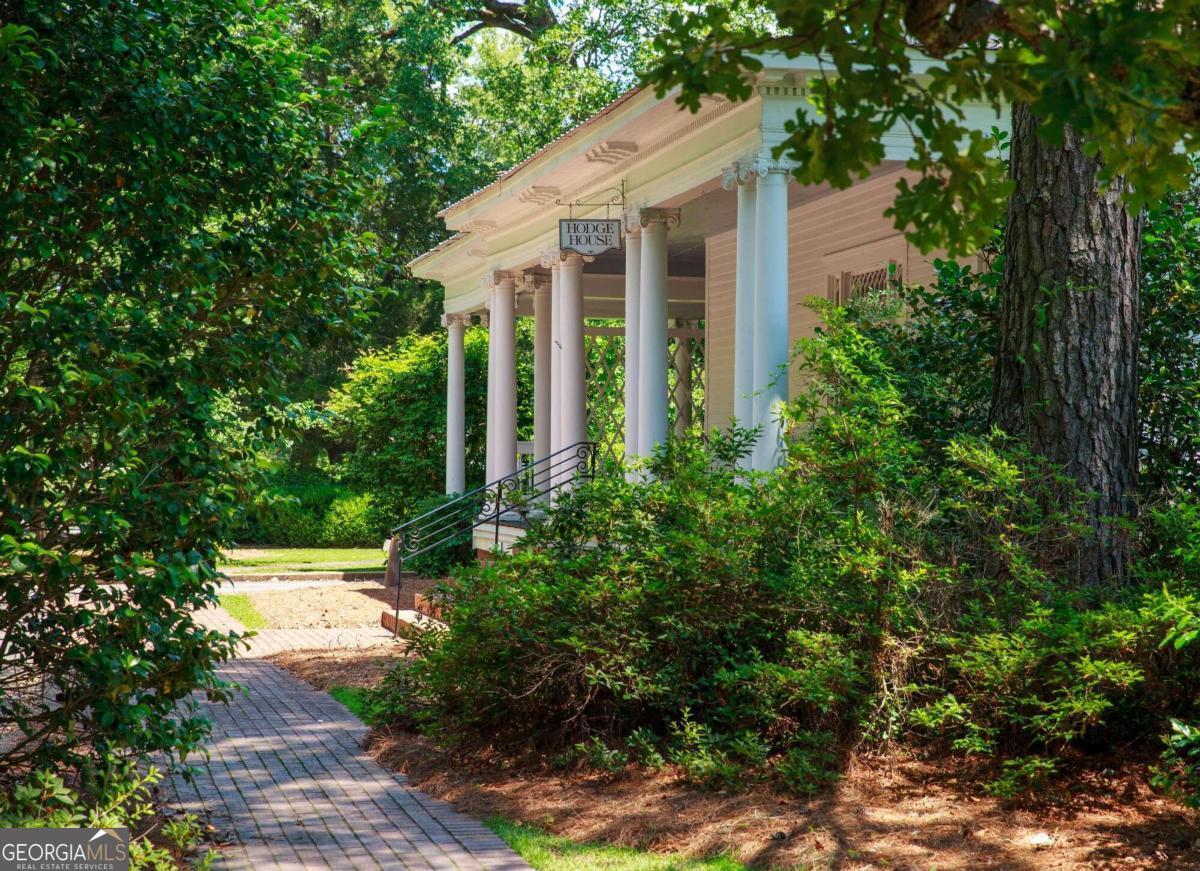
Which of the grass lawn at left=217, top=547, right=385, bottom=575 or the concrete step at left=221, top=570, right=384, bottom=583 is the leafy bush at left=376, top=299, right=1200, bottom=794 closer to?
the concrete step at left=221, top=570, right=384, bottom=583

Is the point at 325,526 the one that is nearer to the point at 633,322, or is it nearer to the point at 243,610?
the point at 243,610

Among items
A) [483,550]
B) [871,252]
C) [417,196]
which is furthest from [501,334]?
[417,196]

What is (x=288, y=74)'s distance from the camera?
20.7 ft

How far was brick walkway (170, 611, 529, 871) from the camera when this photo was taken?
5.89m

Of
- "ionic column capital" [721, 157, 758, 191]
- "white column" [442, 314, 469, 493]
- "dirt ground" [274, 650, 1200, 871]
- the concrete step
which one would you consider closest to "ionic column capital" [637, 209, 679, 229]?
"ionic column capital" [721, 157, 758, 191]

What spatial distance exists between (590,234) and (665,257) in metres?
0.86

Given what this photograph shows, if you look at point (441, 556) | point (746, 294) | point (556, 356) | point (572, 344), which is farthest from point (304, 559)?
point (746, 294)

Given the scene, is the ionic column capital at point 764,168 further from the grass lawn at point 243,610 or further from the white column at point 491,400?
the white column at point 491,400

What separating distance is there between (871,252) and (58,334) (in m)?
10.6

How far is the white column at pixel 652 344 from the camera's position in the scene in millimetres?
13930

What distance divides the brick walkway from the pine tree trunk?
4.04 metres

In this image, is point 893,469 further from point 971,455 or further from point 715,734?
point 715,734

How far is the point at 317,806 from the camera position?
693 cm

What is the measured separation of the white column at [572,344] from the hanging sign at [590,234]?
2457 mm
